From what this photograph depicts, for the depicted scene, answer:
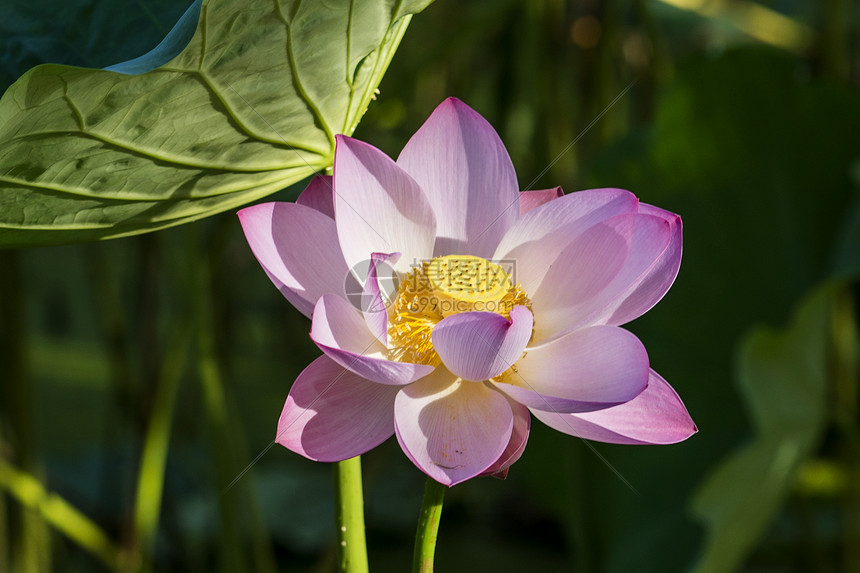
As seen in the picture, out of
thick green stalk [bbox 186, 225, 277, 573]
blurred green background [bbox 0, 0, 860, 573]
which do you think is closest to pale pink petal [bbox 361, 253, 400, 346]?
blurred green background [bbox 0, 0, 860, 573]

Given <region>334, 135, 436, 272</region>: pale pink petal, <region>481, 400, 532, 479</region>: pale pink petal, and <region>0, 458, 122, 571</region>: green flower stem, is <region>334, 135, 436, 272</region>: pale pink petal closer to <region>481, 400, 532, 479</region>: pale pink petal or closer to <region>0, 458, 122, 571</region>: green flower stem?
Answer: <region>481, 400, 532, 479</region>: pale pink petal

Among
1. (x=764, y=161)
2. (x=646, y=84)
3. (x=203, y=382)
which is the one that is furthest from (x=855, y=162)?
(x=203, y=382)

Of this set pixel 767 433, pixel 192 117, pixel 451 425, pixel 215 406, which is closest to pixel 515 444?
pixel 451 425

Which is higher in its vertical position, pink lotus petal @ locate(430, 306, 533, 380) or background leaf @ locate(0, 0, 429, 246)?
background leaf @ locate(0, 0, 429, 246)

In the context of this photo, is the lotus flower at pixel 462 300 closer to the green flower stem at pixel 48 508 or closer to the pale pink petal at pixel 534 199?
the pale pink petal at pixel 534 199

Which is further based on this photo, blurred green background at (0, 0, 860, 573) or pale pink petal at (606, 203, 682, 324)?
blurred green background at (0, 0, 860, 573)

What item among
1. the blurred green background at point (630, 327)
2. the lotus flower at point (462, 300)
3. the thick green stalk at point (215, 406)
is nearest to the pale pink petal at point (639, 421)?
the lotus flower at point (462, 300)

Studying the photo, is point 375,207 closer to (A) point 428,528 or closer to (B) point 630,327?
(A) point 428,528
